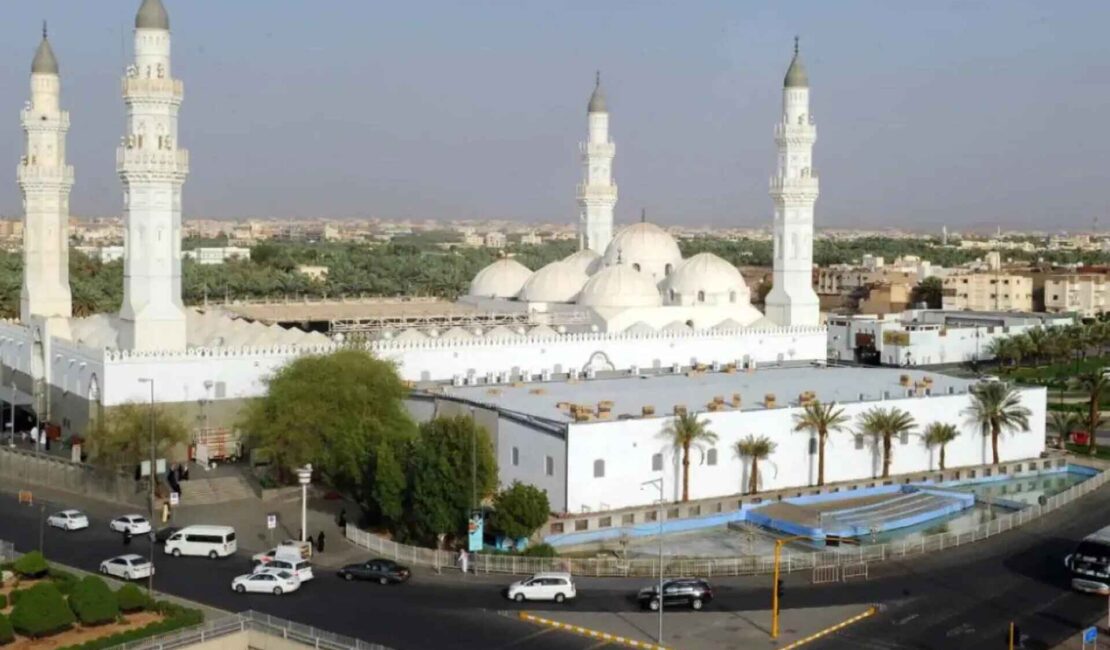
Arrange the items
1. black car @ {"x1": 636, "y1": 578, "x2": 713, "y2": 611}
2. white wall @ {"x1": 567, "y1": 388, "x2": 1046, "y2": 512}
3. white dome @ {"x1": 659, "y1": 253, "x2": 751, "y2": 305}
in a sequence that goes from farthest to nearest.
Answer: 1. white dome @ {"x1": 659, "y1": 253, "x2": 751, "y2": 305}
2. white wall @ {"x1": 567, "y1": 388, "x2": 1046, "y2": 512}
3. black car @ {"x1": 636, "y1": 578, "x2": 713, "y2": 611}

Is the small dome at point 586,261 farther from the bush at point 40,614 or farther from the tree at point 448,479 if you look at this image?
the bush at point 40,614

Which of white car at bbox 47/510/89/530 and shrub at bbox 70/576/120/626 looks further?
white car at bbox 47/510/89/530

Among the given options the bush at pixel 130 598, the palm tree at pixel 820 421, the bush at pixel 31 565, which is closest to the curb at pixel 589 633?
the bush at pixel 130 598

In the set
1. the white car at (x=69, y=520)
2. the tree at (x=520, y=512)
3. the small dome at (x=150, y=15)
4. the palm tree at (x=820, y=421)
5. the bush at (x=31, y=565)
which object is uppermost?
the small dome at (x=150, y=15)

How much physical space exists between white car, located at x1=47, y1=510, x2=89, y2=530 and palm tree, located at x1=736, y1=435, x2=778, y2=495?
15063 mm

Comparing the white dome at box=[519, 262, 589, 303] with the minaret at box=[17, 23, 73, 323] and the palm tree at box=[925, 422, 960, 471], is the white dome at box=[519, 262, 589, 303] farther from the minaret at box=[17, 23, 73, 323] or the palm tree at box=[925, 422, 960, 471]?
the palm tree at box=[925, 422, 960, 471]

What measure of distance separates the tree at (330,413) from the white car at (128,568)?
6266mm

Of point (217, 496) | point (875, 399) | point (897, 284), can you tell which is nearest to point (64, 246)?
point (217, 496)

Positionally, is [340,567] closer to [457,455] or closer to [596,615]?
[457,455]

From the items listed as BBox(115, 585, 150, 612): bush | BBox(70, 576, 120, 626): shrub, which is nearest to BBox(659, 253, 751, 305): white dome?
BBox(115, 585, 150, 612): bush

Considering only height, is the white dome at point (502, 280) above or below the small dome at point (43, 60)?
below

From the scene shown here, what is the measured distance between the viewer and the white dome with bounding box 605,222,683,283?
52000 millimetres

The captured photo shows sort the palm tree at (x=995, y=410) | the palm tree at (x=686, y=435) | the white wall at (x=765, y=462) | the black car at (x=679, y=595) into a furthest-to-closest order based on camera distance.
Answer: the palm tree at (x=995, y=410), the palm tree at (x=686, y=435), the white wall at (x=765, y=462), the black car at (x=679, y=595)

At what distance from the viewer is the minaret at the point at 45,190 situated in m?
44.6
